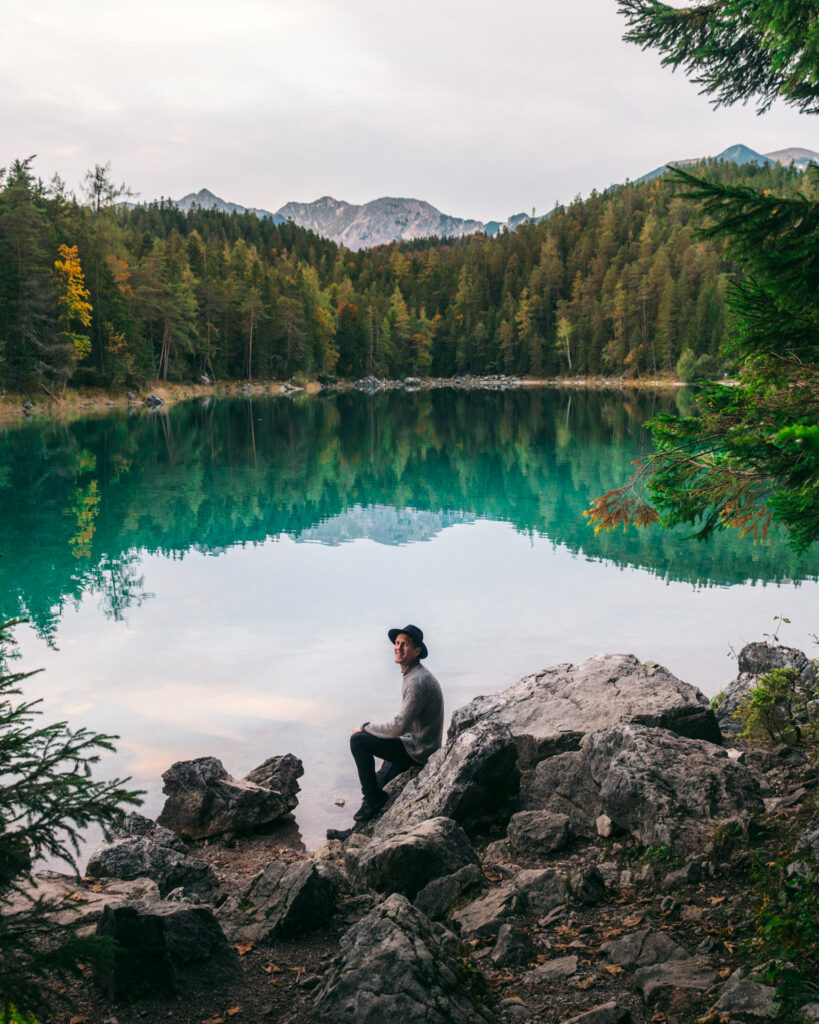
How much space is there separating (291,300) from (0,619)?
3641 inches

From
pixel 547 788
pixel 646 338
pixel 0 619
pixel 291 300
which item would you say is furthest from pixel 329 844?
pixel 646 338

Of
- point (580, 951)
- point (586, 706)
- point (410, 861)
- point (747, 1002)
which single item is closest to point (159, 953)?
point (410, 861)

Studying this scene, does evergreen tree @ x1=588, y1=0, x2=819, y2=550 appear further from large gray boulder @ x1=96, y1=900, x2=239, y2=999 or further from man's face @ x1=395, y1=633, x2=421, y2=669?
large gray boulder @ x1=96, y1=900, x2=239, y2=999

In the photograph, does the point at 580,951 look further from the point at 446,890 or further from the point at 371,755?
the point at 371,755

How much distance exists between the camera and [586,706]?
29.0ft

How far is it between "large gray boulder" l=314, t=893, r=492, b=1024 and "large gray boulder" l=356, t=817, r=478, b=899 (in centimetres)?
158

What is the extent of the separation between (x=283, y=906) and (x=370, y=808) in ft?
8.02

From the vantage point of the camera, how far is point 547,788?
25.1ft

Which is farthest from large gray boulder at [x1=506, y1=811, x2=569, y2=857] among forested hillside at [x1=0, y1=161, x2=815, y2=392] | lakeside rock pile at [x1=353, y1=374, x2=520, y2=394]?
lakeside rock pile at [x1=353, y1=374, x2=520, y2=394]

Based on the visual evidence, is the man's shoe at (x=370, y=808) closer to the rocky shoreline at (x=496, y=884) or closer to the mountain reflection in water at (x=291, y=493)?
the rocky shoreline at (x=496, y=884)

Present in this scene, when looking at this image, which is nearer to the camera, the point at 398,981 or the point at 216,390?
the point at 398,981

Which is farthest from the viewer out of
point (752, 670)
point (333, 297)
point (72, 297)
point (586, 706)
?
point (333, 297)

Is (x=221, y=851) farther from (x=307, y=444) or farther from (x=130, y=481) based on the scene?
(x=307, y=444)

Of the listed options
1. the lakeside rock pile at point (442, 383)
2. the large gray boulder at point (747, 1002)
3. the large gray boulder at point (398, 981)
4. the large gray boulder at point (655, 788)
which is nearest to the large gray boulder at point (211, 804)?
the large gray boulder at point (655, 788)
